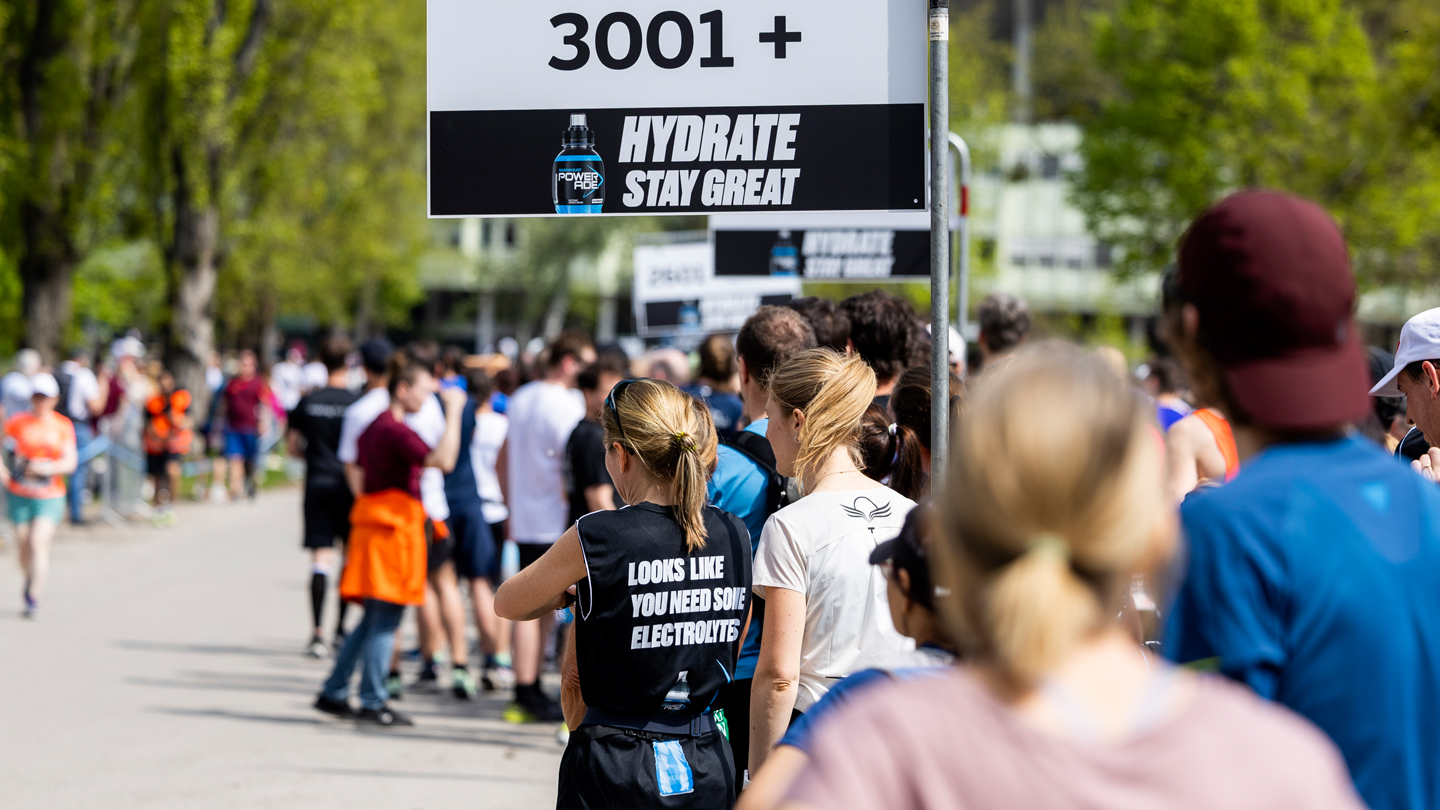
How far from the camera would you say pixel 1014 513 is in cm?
138

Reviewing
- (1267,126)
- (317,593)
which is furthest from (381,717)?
(1267,126)

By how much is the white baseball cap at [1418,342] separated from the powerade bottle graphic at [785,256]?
4737 millimetres

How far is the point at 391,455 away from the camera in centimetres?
762

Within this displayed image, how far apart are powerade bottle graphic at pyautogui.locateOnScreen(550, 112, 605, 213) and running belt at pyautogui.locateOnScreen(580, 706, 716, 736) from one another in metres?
1.35

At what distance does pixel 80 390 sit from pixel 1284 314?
19551 mm

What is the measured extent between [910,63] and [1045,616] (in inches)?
101

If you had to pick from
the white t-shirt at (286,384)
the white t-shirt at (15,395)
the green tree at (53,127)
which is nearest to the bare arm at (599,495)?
the white t-shirt at (15,395)

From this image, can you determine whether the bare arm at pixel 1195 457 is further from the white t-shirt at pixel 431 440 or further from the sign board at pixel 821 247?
the white t-shirt at pixel 431 440

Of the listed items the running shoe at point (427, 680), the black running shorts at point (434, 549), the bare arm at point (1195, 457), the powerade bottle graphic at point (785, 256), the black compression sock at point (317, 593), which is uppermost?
the powerade bottle graphic at point (785, 256)

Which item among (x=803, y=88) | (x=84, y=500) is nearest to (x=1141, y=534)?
(x=803, y=88)

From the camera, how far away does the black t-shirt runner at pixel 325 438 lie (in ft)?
30.7

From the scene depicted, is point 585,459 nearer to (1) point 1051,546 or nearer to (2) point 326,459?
(2) point 326,459

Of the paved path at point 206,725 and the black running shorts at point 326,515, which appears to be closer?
the paved path at point 206,725

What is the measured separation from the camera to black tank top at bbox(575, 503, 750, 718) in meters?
3.34
